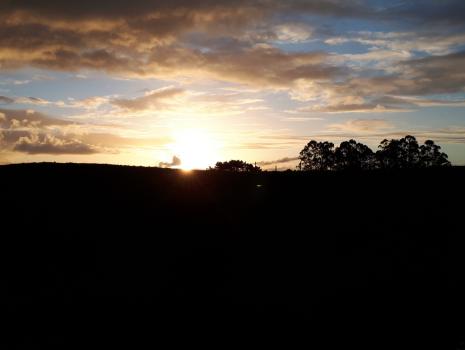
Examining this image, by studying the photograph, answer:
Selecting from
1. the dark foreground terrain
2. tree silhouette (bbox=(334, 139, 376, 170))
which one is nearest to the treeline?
tree silhouette (bbox=(334, 139, 376, 170))

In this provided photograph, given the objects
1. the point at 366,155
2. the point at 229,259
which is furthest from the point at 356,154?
the point at 229,259

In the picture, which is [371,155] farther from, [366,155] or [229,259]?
[229,259]

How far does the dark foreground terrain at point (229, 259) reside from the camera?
14.2 m

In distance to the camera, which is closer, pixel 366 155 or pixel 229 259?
pixel 229 259

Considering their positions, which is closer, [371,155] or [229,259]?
[229,259]

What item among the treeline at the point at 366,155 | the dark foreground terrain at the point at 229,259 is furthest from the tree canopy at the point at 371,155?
the dark foreground terrain at the point at 229,259

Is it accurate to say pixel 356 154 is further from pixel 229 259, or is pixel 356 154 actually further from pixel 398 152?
pixel 229 259

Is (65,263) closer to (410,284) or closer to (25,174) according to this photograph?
(25,174)

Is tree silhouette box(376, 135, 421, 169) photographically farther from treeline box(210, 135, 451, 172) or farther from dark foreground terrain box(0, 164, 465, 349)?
dark foreground terrain box(0, 164, 465, 349)

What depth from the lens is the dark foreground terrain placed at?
1419 centimetres

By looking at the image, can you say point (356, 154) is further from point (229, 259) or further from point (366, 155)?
point (229, 259)

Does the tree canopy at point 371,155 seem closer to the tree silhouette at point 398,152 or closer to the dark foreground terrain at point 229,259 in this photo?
the tree silhouette at point 398,152

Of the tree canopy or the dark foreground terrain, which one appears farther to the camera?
the tree canopy

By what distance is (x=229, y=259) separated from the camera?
1803 cm
